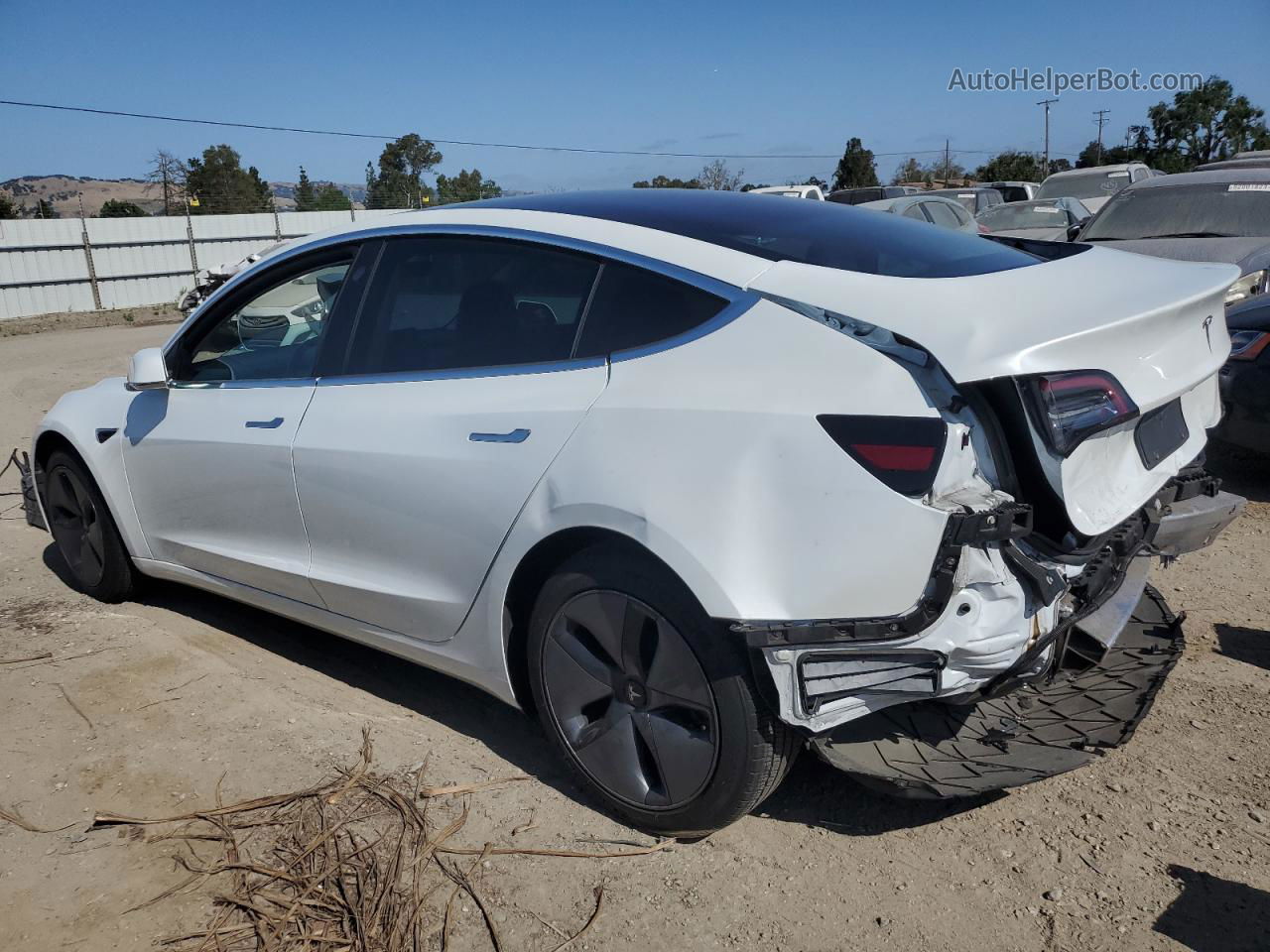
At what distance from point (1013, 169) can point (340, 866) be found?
57.0 meters

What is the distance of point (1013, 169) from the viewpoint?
2090 inches

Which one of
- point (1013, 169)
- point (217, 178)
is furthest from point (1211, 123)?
point (217, 178)

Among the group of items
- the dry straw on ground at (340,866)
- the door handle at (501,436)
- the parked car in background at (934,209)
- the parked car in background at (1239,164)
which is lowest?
the dry straw on ground at (340,866)

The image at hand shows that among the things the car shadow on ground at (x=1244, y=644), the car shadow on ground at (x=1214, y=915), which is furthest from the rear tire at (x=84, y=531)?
the car shadow on ground at (x=1244, y=644)

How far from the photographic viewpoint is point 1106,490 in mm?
2520

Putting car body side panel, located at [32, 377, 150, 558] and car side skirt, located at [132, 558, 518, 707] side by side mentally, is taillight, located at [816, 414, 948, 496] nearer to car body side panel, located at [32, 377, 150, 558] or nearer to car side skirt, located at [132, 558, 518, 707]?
car side skirt, located at [132, 558, 518, 707]

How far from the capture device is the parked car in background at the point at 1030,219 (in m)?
15.1

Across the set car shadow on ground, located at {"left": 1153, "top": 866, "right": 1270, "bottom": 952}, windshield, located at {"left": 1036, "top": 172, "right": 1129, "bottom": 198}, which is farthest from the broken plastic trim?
windshield, located at {"left": 1036, "top": 172, "right": 1129, "bottom": 198}

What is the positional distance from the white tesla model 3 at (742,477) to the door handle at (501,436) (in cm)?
1

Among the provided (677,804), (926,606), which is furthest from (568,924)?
(926,606)

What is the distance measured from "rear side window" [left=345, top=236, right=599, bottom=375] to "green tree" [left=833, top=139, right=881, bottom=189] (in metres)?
46.7

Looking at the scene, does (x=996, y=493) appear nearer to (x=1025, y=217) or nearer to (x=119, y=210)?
(x=1025, y=217)

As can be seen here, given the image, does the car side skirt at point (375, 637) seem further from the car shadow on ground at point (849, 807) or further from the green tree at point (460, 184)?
the green tree at point (460, 184)

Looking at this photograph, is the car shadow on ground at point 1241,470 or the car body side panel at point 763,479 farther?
the car shadow on ground at point 1241,470
